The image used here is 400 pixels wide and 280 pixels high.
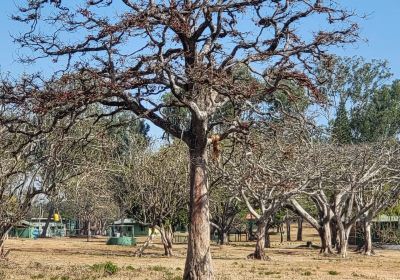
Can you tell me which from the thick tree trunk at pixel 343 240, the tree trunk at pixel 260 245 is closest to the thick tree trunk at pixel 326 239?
the thick tree trunk at pixel 343 240

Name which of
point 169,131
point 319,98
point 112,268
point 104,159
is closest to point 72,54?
point 169,131

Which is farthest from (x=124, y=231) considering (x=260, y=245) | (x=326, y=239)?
(x=260, y=245)

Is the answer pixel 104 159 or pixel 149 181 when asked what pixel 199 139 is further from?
pixel 149 181

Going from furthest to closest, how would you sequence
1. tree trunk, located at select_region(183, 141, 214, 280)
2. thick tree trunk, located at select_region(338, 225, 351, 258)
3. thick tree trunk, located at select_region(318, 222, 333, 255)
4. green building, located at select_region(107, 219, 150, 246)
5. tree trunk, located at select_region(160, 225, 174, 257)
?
1. green building, located at select_region(107, 219, 150, 246)
2. thick tree trunk, located at select_region(318, 222, 333, 255)
3. thick tree trunk, located at select_region(338, 225, 351, 258)
4. tree trunk, located at select_region(160, 225, 174, 257)
5. tree trunk, located at select_region(183, 141, 214, 280)

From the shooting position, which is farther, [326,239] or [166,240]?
[326,239]

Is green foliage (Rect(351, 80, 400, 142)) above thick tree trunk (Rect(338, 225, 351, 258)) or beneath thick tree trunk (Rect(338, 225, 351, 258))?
above

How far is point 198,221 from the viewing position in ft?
48.4

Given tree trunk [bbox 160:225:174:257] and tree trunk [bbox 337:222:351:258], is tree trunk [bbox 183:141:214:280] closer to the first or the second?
tree trunk [bbox 160:225:174:257]

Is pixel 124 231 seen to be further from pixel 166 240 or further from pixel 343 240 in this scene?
pixel 343 240

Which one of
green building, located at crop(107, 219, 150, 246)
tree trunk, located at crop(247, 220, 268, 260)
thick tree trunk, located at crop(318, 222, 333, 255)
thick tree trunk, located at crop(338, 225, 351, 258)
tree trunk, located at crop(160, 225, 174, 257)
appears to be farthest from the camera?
green building, located at crop(107, 219, 150, 246)

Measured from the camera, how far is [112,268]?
1977 cm

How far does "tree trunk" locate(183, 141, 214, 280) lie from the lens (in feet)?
47.7

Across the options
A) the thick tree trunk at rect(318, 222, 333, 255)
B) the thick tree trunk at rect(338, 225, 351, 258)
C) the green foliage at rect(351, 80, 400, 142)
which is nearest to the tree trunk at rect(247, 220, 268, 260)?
the thick tree trunk at rect(338, 225, 351, 258)

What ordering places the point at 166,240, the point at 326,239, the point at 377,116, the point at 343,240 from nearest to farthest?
1. the point at 166,240
2. the point at 343,240
3. the point at 326,239
4. the point at 377,116
